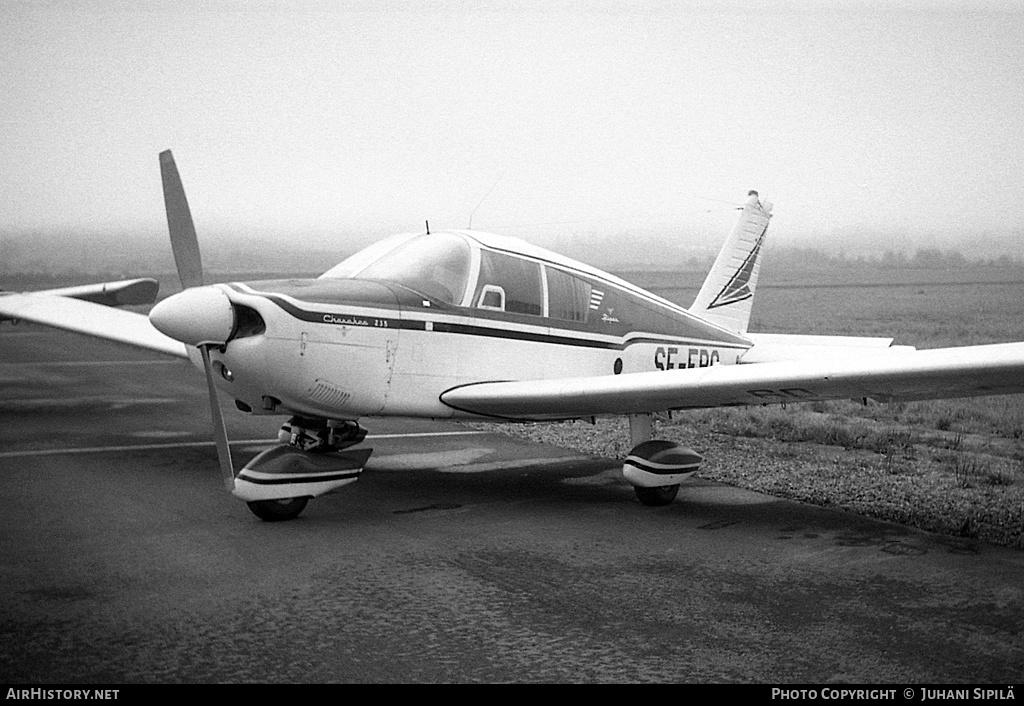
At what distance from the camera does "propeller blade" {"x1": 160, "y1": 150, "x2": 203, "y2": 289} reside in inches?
257

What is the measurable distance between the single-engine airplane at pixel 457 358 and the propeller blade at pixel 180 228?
0.01 meters

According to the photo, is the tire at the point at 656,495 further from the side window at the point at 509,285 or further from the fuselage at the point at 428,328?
the side window at the point at 509,285

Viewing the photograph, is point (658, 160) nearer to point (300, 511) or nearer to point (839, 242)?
point (839, 242)

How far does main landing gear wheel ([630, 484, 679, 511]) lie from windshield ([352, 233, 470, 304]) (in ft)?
6.31

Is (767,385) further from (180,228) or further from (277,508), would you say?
(180,228)

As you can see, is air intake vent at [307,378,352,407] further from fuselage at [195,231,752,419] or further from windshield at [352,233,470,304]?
windshield at [352,233,470,304]

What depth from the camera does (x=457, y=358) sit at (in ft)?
22.8

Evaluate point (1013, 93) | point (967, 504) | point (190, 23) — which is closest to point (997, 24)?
point (1013, 93)

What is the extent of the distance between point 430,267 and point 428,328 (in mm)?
490

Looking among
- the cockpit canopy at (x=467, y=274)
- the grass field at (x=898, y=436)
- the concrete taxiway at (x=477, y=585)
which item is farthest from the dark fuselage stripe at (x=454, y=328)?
the grass field at (x=898, y=436)

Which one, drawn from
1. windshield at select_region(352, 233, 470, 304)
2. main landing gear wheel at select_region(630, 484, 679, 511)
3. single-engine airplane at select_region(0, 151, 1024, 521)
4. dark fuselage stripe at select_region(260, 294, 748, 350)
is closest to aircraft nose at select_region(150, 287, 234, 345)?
single-engine airplane at select_region(0, 151, 1024, 521)

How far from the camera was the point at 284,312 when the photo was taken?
6.01 m

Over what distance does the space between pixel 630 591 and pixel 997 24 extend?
14191 mm

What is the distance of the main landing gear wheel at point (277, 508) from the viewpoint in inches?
237
